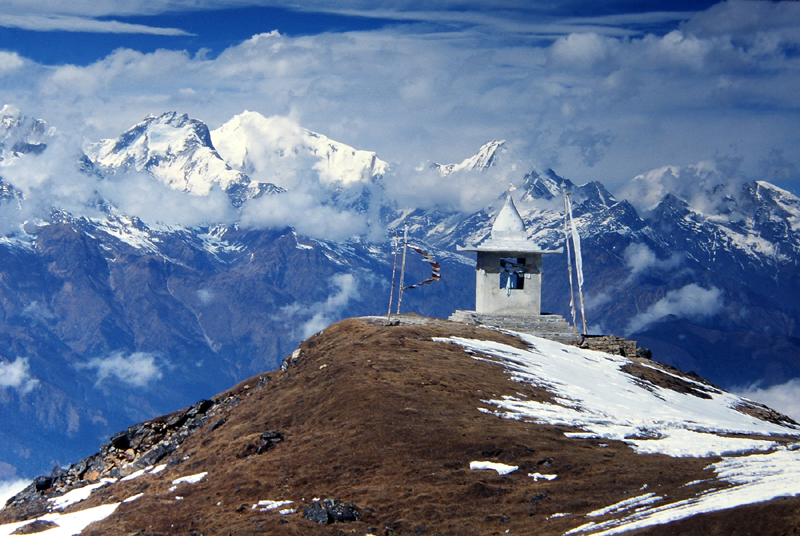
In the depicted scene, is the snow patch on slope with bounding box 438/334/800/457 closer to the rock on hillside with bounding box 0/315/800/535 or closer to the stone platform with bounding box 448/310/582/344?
the rock on hillside with bounding box 0/315/800/535

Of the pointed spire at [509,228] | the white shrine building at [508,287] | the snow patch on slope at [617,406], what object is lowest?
the snow patch on slope at [617,406]

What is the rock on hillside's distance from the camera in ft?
77.2

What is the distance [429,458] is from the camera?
2791 cm

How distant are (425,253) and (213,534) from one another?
3312 centimetres

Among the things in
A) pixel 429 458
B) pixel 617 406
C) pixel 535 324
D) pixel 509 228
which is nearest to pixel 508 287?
A: pixel 535 324

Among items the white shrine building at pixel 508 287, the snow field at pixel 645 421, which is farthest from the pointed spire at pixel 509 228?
the snow field at pixel 645 421

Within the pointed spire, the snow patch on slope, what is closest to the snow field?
the snow patch on slope

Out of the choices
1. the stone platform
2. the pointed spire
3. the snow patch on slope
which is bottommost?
the snow patch on slope

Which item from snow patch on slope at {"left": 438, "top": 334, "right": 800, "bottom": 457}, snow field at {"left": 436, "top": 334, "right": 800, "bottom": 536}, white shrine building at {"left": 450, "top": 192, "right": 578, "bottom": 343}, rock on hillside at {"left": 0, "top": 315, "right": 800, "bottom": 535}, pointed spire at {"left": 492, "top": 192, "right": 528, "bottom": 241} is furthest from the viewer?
pointed spire at {"left": 492, "top": 192, "right": 528, "bottom": 241}

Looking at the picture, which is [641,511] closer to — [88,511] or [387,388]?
[387,388]

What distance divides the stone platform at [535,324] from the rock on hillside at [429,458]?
9.23 m

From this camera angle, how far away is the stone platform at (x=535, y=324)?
183 ft

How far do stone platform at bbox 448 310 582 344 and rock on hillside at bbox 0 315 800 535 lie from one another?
9.23 m

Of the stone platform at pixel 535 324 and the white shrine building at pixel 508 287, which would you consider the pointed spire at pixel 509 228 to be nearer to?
the white shrine building at pixel 508 287
